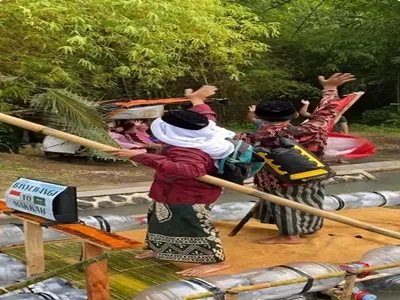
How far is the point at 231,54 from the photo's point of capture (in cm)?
1439

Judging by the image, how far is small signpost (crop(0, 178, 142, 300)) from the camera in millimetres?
4066

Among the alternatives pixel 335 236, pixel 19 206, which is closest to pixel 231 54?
pixel 335 236

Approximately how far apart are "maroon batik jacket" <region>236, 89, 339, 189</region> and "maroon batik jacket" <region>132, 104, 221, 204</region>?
77cm

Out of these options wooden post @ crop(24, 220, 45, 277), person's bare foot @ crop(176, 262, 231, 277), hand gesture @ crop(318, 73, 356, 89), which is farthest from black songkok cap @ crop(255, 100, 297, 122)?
wooden post @ crop(24, 220, 45, 277)

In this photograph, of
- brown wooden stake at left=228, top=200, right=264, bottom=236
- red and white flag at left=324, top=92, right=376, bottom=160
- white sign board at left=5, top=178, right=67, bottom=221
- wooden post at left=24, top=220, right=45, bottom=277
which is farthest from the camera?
red and white flag at left=324, top=92, right=376, bottom=160

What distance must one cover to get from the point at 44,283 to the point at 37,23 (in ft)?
24.0

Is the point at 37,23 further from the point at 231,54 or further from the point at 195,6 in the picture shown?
the point at 231,54

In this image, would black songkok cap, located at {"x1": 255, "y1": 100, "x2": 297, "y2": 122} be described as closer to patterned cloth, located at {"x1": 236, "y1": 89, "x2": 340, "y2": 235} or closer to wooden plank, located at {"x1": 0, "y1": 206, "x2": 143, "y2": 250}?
patterned cloth, located at {"x1": 236, "y1": 89, "x2": 340, "y2": 235}

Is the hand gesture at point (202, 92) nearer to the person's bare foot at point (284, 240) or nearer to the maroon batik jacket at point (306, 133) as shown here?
the maroon batik jacket at point (306, 133)

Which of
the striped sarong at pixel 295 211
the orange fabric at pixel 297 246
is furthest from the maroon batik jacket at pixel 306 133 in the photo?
the orange fabric at pixel 297 246

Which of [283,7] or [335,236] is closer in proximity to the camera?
[335,236]

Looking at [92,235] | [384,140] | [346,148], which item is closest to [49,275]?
[92,235]

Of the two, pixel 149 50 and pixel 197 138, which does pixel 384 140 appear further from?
pixel 197 138

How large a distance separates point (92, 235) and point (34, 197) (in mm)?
675
